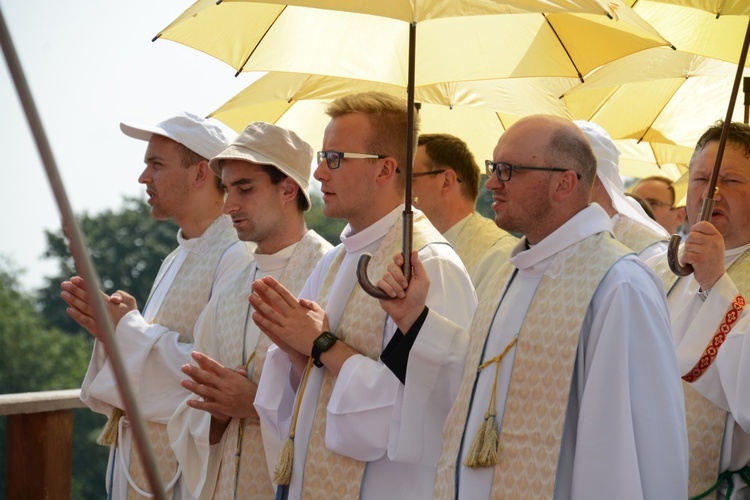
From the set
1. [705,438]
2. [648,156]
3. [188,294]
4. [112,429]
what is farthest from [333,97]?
[648,156]

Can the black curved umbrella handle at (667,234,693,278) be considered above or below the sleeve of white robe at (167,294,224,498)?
above

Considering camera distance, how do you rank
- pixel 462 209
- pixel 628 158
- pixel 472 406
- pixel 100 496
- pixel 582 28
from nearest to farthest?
pixel 472 406 < pixel 582 28 < pixel 462 209 < pixel 628 158 < pixel 100 496

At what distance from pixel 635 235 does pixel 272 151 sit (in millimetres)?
2025

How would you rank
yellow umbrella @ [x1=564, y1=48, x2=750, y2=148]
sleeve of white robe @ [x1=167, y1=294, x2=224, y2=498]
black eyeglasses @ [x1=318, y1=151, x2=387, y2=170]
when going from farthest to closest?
yellow umbrella @ [x1=564, y1=48, x2=750, y2=148]
sleeve of white robe @ [x1=167, y1=294, x2=224, y2=498]
black eyeglasses @ [x1=318, y1=151, x2=387, y2=170]

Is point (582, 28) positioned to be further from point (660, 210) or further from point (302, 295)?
point (660, 210)

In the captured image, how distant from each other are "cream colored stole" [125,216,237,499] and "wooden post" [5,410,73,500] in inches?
45.8

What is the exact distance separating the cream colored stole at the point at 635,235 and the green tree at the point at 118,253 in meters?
56.4

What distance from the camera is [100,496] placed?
5197 centimetres

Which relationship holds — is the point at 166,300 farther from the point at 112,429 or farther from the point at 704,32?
the point at 704,32

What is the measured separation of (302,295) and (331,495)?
1073mm

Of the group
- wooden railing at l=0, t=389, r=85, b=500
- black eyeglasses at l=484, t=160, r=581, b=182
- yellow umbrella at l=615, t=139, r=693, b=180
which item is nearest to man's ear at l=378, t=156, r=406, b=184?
black eyeglasses at l=484, t=160, r=581, b=182

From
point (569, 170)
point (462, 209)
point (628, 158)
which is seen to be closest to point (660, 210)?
point (628, 158)

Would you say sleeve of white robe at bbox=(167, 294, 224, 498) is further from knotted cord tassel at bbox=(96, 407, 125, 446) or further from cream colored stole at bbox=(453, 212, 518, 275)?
cream colored stole at bbox=(453, 212, 518, 275)

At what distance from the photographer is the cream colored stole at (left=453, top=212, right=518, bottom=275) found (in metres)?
5.93
